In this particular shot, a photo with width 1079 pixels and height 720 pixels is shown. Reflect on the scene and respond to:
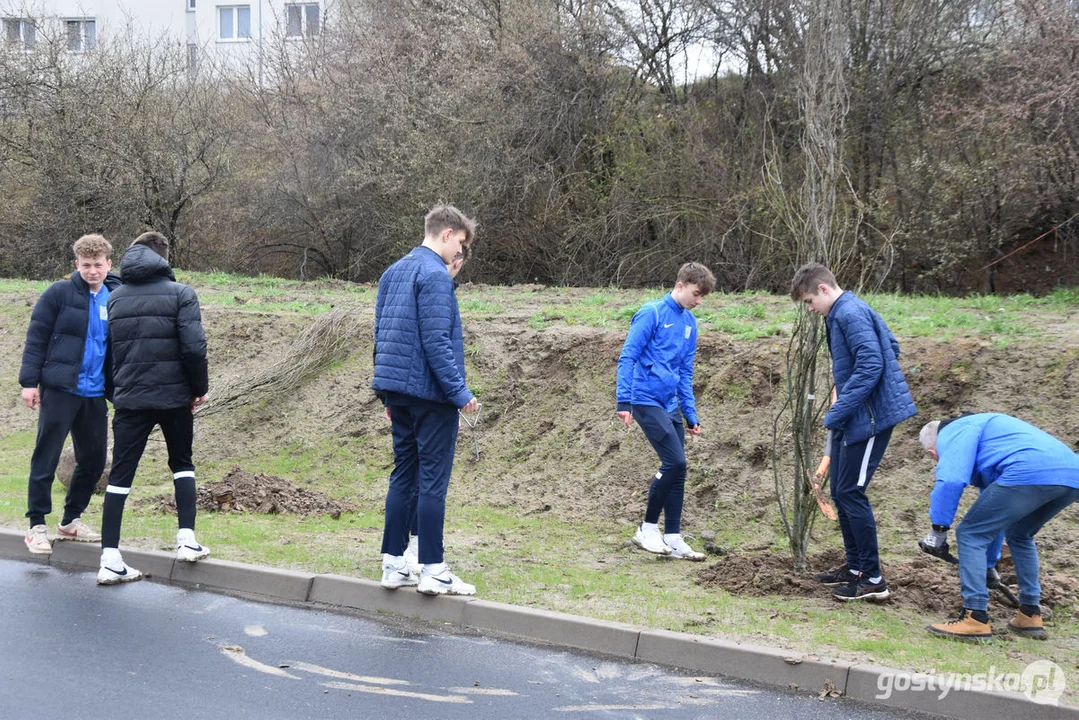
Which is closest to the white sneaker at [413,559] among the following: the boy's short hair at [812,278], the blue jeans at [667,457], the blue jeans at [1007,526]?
the blue jeans at [667,457]

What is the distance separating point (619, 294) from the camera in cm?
1494

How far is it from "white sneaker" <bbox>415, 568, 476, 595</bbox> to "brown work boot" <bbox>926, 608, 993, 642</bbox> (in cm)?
271

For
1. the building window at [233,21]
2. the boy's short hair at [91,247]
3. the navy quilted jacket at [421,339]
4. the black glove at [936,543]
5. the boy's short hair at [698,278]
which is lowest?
the black glove at [936,543]

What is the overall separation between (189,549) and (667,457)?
3.37 meters

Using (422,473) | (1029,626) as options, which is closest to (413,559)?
(422,473)

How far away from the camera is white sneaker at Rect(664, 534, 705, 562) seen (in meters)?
7.70

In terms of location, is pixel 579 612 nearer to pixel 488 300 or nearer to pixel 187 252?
pixel 488 300

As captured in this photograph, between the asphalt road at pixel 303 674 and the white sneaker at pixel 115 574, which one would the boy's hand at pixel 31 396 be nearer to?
the white sneaker at pixel 115 574

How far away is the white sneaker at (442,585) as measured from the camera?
20.5 feet

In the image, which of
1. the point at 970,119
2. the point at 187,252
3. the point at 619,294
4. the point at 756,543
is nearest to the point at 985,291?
the point at 970,119

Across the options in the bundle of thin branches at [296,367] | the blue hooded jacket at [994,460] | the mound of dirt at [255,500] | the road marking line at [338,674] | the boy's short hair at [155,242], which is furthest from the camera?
the bundle of thin branches at [296,367]

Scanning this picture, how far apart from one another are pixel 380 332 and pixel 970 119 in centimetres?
1218

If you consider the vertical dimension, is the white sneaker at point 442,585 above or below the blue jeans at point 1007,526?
below

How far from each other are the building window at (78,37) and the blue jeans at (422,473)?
73.0 ft
